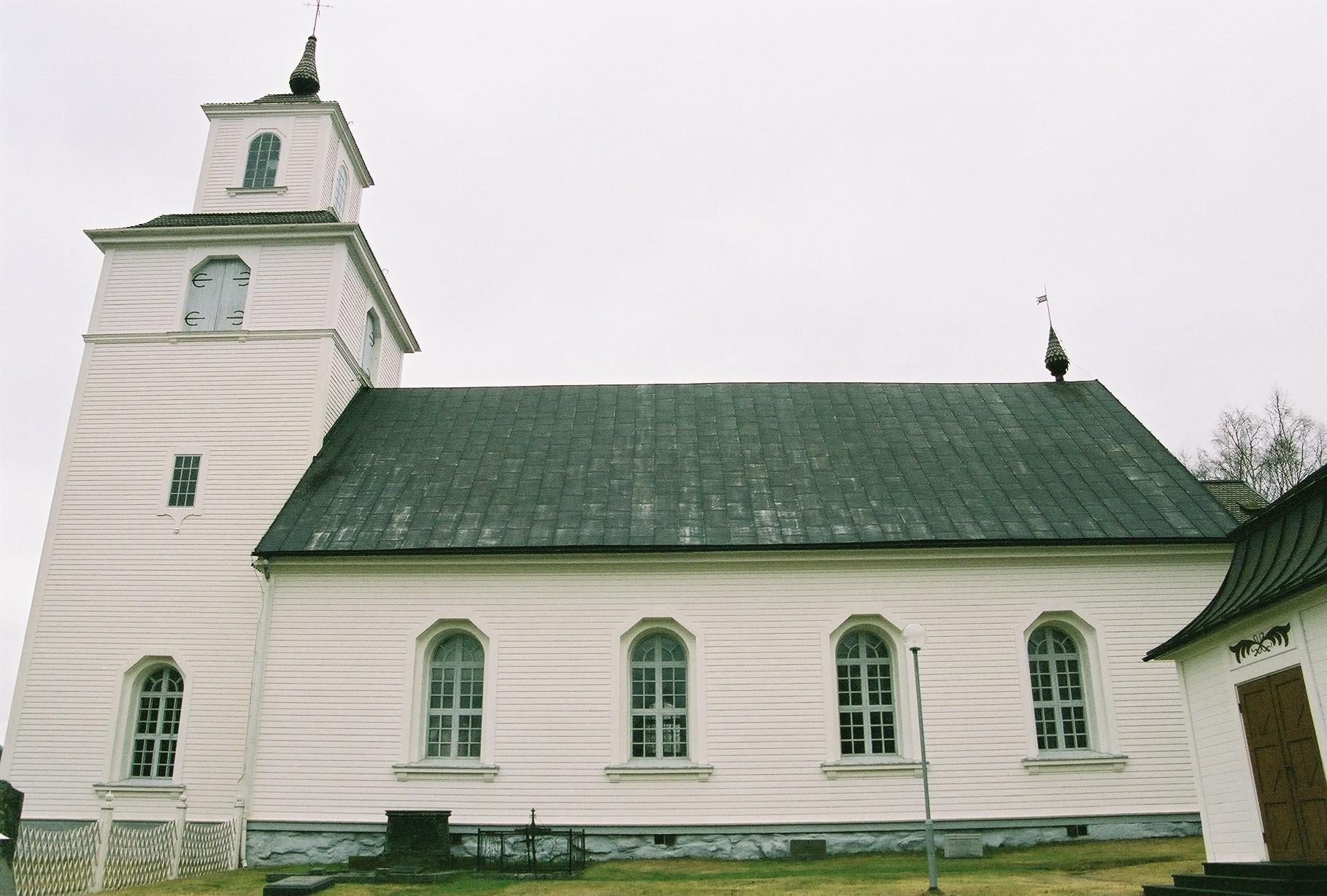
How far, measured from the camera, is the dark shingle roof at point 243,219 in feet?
77.7

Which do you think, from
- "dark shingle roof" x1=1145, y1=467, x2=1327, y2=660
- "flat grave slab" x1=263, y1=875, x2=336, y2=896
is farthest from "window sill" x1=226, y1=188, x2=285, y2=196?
"dark shingle roof" x1=1145, y1=467, x2=1327, y2=660

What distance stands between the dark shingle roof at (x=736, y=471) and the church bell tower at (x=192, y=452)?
1676 millimetres

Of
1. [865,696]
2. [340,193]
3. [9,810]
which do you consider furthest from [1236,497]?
[9,810]

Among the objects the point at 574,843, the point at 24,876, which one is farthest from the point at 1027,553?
the point at 24,876

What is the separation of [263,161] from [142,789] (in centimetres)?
1511

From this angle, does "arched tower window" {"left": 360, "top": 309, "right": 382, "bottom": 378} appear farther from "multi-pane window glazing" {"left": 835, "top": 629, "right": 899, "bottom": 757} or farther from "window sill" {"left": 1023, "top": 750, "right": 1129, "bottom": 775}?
"window sill" {"left": 1023, "top": 750, "right": 1129, "bottom": 775}

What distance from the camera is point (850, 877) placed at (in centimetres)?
1520

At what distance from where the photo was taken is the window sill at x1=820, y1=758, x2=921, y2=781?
1783 centimetres

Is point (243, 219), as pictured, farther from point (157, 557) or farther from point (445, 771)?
point (445, 771)

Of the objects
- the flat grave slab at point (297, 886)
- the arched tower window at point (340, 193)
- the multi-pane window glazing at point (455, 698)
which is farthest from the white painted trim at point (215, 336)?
the flat grave slab at point (297, 886)

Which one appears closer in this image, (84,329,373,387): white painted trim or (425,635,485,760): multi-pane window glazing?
(425,635,485,760): multi-pane window glazing

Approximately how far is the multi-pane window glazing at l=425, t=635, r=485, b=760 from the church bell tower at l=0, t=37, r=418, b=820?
11.1 ft

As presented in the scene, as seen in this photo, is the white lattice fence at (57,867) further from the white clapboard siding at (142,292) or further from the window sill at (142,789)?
the white clapboard siding at (142,292)

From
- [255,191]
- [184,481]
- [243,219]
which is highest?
[255,191]
